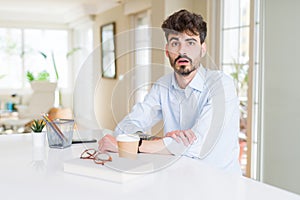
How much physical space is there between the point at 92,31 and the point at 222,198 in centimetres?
725

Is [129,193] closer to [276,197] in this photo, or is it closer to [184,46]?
[276,197]

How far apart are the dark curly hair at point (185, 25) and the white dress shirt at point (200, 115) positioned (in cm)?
15

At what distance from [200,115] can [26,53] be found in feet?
28.3

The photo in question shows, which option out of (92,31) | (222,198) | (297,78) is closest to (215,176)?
(222,198)

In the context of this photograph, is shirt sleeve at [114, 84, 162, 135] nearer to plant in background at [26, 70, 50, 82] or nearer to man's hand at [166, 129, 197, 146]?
man's hand at [166, 129, 197, 146]

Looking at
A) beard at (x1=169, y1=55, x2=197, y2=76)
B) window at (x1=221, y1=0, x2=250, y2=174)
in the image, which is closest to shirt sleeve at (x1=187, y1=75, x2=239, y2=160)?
beard at (x1=169, y1=55, x2=197, y2=76)

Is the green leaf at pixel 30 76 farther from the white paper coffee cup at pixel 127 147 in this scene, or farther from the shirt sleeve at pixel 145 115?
the white paper coffee cup at pixel 127 147

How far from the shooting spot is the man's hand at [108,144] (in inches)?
55.2

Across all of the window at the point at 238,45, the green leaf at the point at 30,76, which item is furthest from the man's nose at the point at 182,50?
the green leaf at the point at 30,76

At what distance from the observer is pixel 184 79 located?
1.59 meters

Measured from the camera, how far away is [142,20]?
5.91 m

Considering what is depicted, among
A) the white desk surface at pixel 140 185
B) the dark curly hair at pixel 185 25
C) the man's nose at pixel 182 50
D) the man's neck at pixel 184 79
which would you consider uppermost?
the dark curly hair at pixel 185 25

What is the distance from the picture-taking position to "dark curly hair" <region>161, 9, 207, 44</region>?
1435mm

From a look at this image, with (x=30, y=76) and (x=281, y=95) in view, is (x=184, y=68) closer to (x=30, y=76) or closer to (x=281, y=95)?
(x=281, y=95)
